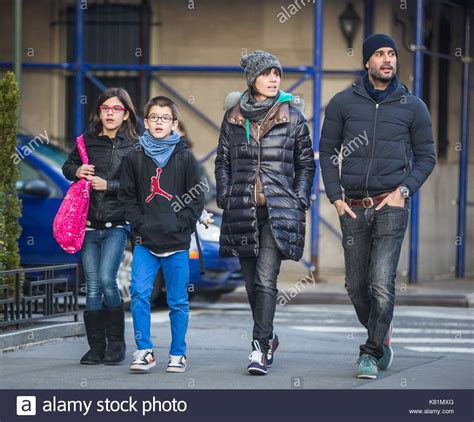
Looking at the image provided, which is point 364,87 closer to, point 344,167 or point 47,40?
point 344,167

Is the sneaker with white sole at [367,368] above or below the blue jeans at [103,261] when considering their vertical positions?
below

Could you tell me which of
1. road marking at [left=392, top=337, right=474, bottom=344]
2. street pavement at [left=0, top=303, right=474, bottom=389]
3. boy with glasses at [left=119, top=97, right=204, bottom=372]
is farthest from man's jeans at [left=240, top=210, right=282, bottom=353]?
road marking at [left=392, top=337, right=474, bottom=344]

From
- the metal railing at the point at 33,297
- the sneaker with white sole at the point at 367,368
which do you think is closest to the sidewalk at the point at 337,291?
the metal railing at the point at 33,297

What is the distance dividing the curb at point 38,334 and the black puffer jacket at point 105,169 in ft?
4.29

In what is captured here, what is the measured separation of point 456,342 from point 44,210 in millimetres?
4461

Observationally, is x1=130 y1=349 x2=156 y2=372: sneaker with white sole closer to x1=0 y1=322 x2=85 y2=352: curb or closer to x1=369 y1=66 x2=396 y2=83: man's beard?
x1=0 y1=322 x2=85 y2=352: curb

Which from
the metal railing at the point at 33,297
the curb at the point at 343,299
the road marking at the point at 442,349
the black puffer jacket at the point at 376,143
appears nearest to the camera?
the black puffer jacket at the point at 376,143

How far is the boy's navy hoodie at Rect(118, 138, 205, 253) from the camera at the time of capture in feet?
26.6

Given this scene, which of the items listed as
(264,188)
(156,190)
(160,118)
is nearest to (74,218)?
(156,190)

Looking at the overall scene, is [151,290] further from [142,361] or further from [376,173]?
[376,173]

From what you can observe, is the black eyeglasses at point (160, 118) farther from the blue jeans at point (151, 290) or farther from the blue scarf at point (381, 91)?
the blue scarf at point (381, 91)

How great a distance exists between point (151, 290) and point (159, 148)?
89 centimetres

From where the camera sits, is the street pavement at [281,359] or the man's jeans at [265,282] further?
the man's jeans at [265,282]

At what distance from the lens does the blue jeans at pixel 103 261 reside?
8.49 meters
